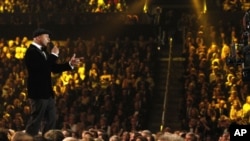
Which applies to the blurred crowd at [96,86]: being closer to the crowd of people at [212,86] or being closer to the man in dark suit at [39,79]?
the crowd of people at [212,86]

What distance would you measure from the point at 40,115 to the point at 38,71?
523 millimetres

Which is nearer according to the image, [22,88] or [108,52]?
[22,88]

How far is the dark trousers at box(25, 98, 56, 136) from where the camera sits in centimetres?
811

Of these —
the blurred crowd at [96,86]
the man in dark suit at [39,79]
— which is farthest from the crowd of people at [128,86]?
the man in dark suit at [39,79]

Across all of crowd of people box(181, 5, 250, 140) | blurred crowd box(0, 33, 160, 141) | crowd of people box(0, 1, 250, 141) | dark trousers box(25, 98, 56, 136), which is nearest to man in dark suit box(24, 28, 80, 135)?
dark trousers box(25, 98, 56, 136)

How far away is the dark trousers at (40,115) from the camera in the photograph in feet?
26.6

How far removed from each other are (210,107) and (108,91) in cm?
292

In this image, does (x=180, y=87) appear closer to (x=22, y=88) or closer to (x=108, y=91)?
(x=108, y=91)

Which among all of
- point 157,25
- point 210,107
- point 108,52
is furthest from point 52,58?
point 157,25

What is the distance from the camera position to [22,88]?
17891 millimetres

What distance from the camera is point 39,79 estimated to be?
26.9 ft

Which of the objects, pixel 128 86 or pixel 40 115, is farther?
pixel 128 86

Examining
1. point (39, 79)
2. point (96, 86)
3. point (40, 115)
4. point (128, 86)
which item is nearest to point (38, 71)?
point (39, 79)

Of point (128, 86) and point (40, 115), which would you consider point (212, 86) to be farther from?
point (40, 115)
